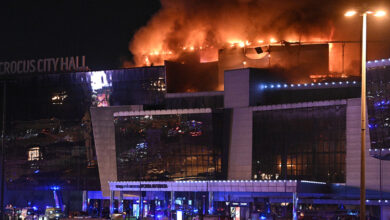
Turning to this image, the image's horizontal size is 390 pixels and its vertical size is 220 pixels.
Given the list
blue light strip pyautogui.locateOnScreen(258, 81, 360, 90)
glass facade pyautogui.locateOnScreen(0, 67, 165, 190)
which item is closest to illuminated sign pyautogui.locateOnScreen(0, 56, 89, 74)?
glass facade pyautogui.locateOnScreen(0, 67, 165, 190)

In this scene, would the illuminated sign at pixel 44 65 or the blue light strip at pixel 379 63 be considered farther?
the illuminated sign at pixel 44 65

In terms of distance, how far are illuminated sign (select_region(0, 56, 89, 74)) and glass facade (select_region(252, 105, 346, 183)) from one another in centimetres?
3340

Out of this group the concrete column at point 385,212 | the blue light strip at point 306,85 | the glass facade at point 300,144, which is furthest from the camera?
the blue light strip at point 306,85

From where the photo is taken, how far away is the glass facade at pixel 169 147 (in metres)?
92.0

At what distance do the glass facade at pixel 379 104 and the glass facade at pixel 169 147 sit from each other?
30429 millimetres

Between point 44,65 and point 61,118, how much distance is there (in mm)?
9665

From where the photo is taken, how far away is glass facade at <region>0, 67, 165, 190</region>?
339ft

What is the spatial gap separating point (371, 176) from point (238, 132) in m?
20.6

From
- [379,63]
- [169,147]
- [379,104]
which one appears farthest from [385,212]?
[169,147]

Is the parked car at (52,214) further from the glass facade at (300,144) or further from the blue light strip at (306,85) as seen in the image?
the blue light strip at (306,85)

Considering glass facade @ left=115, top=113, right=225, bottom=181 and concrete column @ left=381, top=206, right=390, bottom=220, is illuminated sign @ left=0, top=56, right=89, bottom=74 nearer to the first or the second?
glass facade @ left=115, top=113, right=225, bottom=181

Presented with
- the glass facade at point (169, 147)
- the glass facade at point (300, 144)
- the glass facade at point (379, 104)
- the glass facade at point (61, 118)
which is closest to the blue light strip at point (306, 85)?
the glass facade at point (300, 144)

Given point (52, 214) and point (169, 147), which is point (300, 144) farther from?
point (52, 214)

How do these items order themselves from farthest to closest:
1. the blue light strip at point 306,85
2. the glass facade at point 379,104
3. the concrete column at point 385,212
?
the blue light strip at point 306,85
the concrete column at point 385,212
the glass facade at point 379,104
